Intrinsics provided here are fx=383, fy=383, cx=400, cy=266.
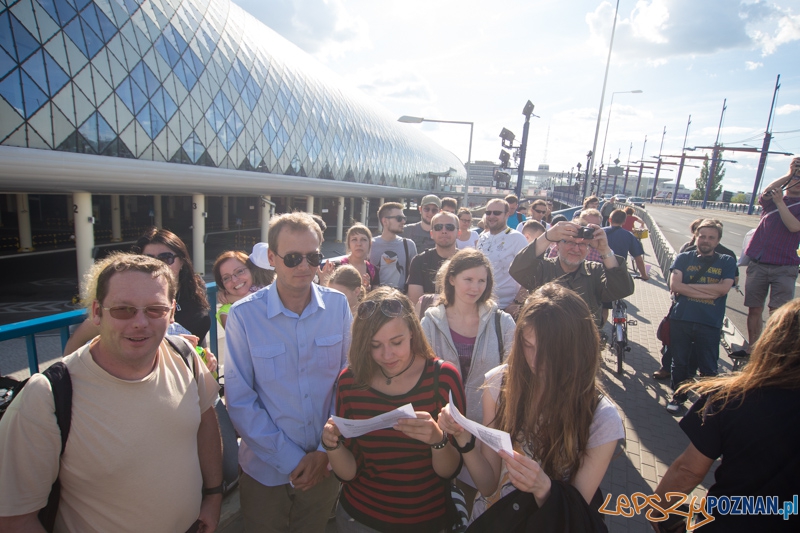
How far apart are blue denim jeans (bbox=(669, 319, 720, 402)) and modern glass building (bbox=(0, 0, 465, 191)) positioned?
19.8 meters

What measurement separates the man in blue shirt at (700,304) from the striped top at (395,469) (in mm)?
3854

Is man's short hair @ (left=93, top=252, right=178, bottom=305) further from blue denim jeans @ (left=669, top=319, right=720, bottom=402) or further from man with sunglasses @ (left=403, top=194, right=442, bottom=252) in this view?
blue denim jeans @ (left=669, top=319, right=720, bottom=402)

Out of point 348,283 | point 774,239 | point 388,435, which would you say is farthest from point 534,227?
point 388,435

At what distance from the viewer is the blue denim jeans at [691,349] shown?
4.59 meters

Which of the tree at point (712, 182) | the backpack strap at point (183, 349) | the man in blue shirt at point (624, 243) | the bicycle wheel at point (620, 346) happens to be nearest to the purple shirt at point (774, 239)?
the man in blue shirt at point (624, 243)

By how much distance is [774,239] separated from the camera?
17.6 ft

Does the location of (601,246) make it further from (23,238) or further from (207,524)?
(23,238)

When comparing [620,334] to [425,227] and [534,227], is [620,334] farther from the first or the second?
[425,227]

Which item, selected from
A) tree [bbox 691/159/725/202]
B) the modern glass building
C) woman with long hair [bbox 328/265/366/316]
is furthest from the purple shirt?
tree [bbox 691/159/725/202]

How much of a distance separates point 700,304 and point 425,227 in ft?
13.1

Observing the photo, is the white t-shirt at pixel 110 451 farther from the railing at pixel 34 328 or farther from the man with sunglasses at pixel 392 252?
the man with sunglasses at pixel 392 252

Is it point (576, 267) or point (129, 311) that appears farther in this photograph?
point (576, 267)

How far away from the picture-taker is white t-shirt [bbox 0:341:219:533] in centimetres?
148

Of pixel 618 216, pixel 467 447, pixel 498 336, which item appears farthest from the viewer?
pixel 618 216
